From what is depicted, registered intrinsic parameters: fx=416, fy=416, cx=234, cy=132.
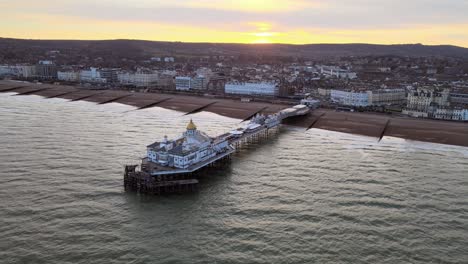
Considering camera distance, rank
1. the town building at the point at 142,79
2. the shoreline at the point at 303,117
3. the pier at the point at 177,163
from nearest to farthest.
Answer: the pier at the point at 177,163, the shoreline at the point at 303,117, the town building at the point at 142,79

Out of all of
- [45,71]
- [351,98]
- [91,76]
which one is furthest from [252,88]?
[45,71]

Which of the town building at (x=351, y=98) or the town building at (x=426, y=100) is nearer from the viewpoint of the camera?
the town building at (x=426, y=100)

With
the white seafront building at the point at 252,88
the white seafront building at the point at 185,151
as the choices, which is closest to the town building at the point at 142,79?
the white seafront building at the point at 252,88

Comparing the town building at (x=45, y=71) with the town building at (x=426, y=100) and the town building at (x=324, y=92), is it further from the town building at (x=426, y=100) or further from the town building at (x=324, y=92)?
the town building at (x=426, y=100)

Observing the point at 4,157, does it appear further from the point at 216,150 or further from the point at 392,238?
the point at 392,238

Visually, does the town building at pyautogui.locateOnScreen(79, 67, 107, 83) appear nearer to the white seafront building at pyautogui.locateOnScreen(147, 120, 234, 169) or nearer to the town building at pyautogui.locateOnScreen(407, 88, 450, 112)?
the town building at pyautogui.locateOnScreen(407, 88, 450, 112)

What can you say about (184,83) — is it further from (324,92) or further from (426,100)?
(426,100)
